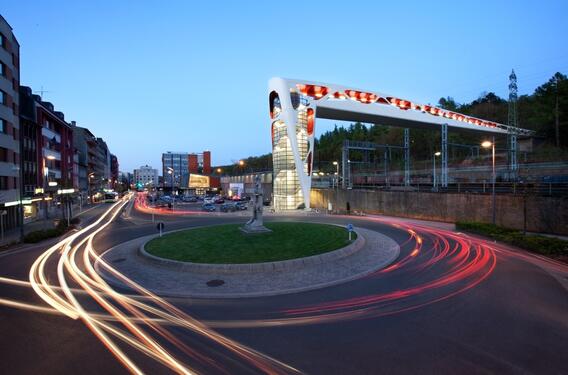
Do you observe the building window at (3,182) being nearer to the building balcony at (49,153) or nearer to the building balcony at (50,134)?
the building balcony at (49,153)

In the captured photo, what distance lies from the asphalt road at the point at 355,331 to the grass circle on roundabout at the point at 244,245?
456cm

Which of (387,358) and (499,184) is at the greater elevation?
(499,184)

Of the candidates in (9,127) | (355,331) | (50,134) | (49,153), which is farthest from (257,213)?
(50,134)

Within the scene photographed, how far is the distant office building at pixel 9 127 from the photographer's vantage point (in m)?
30.8

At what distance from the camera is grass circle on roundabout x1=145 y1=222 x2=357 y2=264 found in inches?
648

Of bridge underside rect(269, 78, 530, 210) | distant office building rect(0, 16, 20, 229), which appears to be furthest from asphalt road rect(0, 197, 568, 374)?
bridge underside rect(269, 78, 530, 210)

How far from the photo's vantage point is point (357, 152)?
387 feet

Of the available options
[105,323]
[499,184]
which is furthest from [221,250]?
[499,184]

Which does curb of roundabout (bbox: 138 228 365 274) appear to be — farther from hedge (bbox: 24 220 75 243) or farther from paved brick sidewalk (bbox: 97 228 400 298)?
hedge (bbox: 24 220 75 243)

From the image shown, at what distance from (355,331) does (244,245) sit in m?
11.5

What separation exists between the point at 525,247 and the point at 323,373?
1880 centimetres

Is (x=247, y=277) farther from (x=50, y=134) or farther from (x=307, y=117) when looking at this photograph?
(x=50, y=134)

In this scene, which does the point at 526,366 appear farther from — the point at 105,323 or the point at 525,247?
the point at 525,247

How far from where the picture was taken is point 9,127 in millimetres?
32219
